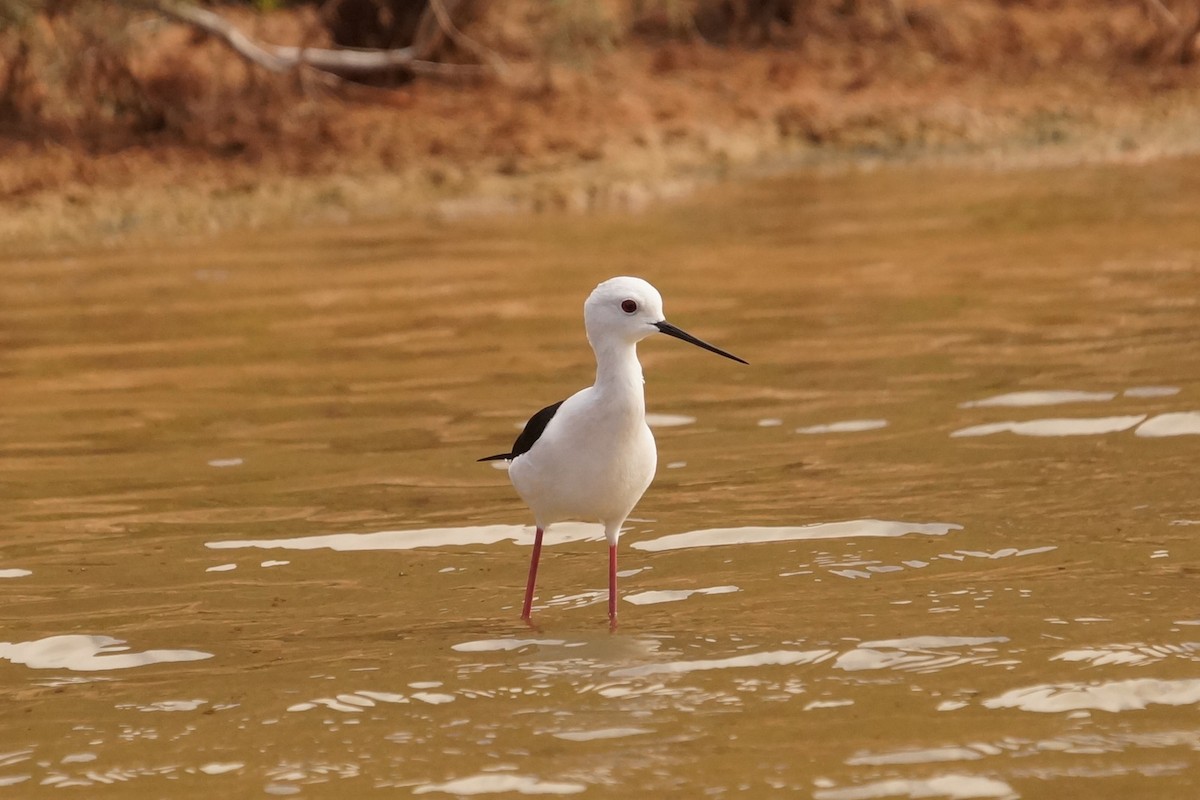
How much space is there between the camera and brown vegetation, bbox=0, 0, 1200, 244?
14.6 meters

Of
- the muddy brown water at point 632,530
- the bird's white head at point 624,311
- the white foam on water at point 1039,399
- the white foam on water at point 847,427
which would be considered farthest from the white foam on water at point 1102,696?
the white foam on water at point 1039,399

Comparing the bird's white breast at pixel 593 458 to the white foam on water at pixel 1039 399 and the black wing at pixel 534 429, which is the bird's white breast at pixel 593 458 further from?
the white foam on water at pixel 1039 399

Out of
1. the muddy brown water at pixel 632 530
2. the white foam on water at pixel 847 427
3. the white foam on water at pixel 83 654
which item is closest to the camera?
the muddy brown water at pixel 632 530

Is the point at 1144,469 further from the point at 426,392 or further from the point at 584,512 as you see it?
Result: the point at 426,392

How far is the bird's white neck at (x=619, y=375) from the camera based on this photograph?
5430 mm

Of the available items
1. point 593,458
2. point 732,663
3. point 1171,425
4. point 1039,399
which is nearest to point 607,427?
point 593,458

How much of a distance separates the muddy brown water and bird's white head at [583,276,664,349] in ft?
2.92

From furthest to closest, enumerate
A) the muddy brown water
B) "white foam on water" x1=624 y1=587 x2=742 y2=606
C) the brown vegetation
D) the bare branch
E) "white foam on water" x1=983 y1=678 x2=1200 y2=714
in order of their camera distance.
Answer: the bare branch
the brown vegetation
"white foam on water" x1=624 y1=587 x2=742 y2=606
"white foam on water" x1=983 y1=678 x2=1200 y2=714
the muddy brown water

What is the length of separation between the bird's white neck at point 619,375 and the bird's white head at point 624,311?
0.02m

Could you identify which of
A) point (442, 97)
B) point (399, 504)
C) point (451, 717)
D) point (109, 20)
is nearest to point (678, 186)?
point (442, 97)

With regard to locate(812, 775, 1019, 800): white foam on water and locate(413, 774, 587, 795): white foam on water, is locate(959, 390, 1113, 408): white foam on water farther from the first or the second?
locate(413, 774, 587, 795): white foam on water

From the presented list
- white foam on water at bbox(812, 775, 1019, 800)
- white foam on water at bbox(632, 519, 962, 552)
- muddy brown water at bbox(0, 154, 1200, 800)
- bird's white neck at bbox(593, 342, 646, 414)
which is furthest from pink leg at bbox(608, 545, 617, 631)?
white foam on water at bbox(812, 775, 1019, 800)

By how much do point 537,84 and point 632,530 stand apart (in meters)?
9.94

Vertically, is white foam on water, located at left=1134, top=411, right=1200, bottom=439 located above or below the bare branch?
below
